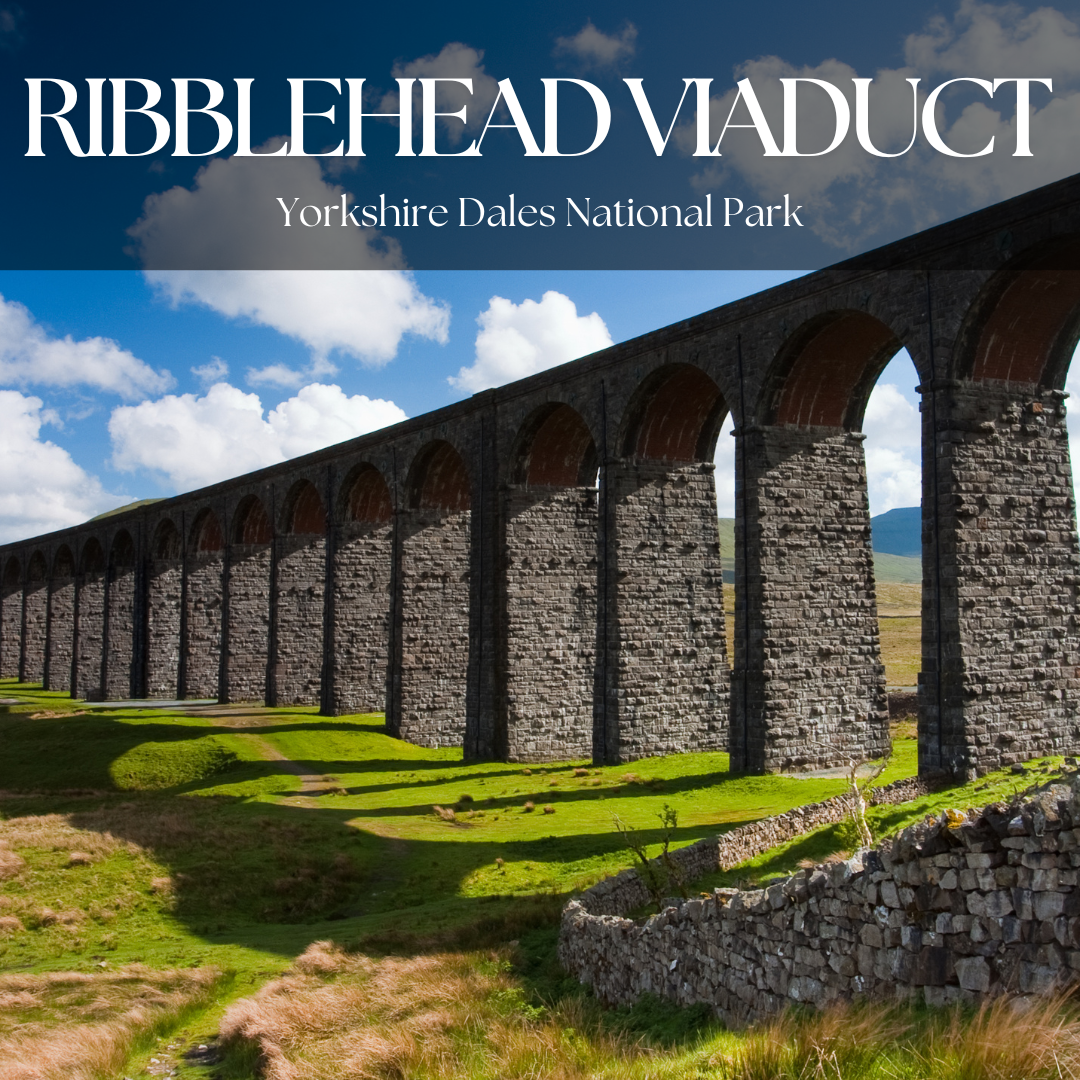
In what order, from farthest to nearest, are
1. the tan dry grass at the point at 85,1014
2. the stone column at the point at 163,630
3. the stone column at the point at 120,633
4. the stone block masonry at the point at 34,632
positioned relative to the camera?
the stone block masonry at the point at 34,632 < the stone column at the point at 120,633 < the stone column at the point at 163,630 < the tan dry grass at the point at 85,1014

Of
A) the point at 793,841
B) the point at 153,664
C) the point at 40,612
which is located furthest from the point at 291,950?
the point at 40,612

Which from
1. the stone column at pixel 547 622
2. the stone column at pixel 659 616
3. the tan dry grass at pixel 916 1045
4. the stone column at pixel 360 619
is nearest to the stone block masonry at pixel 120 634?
the stone column at pixel 360 619

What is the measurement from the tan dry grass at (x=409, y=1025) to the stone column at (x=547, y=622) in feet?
52.4

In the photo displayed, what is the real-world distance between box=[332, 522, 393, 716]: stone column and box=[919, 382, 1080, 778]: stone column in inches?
922

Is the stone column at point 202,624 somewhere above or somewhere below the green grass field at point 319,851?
above

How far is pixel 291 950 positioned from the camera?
12695 mm

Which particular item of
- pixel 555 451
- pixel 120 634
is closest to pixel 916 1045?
pixel 555 451

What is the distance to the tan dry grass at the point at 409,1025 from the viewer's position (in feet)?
24.1

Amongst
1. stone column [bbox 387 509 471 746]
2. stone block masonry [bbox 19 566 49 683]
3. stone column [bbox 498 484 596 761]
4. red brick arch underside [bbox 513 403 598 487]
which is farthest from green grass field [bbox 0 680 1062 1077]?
stone block masonry [bbox 19 566 49 683]

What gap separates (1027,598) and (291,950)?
1285 centimetres

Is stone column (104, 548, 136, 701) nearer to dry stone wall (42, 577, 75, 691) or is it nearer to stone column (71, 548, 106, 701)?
stone column (71, 548, 106, 701)

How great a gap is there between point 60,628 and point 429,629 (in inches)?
1572

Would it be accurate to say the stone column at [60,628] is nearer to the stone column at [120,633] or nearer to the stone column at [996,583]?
the stone column at [120,633]

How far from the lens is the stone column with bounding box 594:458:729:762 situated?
23.9m
